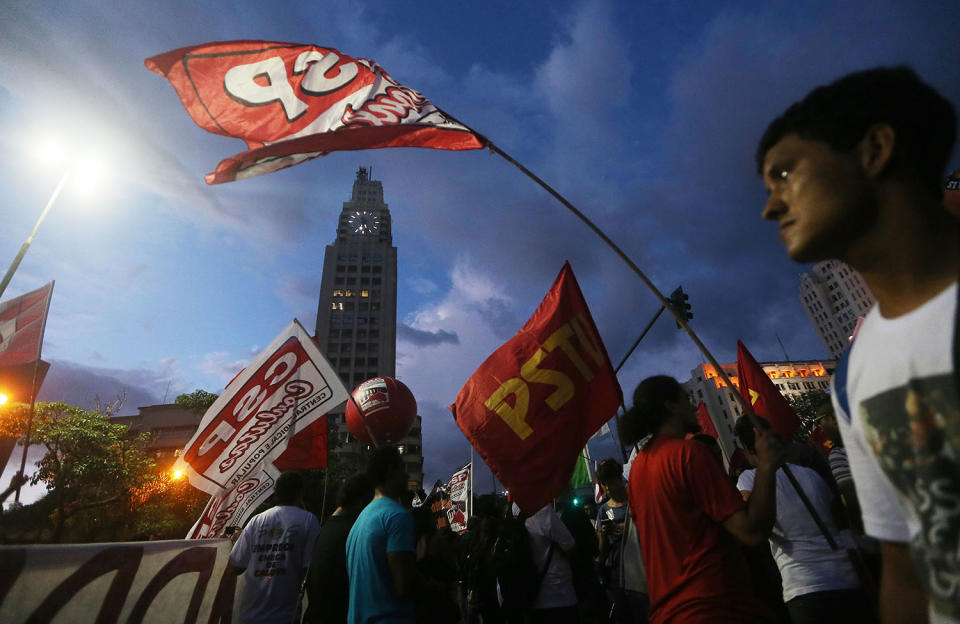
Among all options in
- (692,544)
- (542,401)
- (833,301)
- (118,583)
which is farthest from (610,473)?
(833,301)

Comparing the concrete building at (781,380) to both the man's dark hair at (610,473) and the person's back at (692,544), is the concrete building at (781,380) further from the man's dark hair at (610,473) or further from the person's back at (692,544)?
the person's back at (692,544)

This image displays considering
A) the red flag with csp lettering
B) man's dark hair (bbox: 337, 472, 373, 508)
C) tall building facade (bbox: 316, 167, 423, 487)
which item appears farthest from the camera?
tall building facade (bbox: 316, 167, 423, 487)

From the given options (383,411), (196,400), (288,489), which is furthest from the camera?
(196,400)

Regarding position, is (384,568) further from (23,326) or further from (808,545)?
(23,326)

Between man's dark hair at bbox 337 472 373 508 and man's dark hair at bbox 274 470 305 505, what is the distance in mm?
666

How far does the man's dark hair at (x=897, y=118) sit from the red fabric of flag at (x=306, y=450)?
250 inches

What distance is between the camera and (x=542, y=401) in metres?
4.18

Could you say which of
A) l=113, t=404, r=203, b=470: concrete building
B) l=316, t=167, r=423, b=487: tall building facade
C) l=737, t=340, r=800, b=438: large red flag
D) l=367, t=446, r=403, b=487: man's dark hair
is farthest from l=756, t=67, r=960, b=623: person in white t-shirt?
l=316, t=167, r=423, b=487: tall building facade

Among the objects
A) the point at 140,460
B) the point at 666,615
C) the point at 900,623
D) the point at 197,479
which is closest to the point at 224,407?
the point at 197,479

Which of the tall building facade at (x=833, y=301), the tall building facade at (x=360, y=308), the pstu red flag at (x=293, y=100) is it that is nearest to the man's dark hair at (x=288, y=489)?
the pstu red flag at (x=293, y=100)

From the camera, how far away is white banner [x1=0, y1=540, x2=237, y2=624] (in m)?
3.21

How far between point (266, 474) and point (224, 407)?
1.11m

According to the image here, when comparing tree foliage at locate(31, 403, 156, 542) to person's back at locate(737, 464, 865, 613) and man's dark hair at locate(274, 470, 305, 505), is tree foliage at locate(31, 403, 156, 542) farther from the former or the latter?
person's back at locate(737, 464, 865, 613)

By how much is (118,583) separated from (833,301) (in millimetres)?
147014
